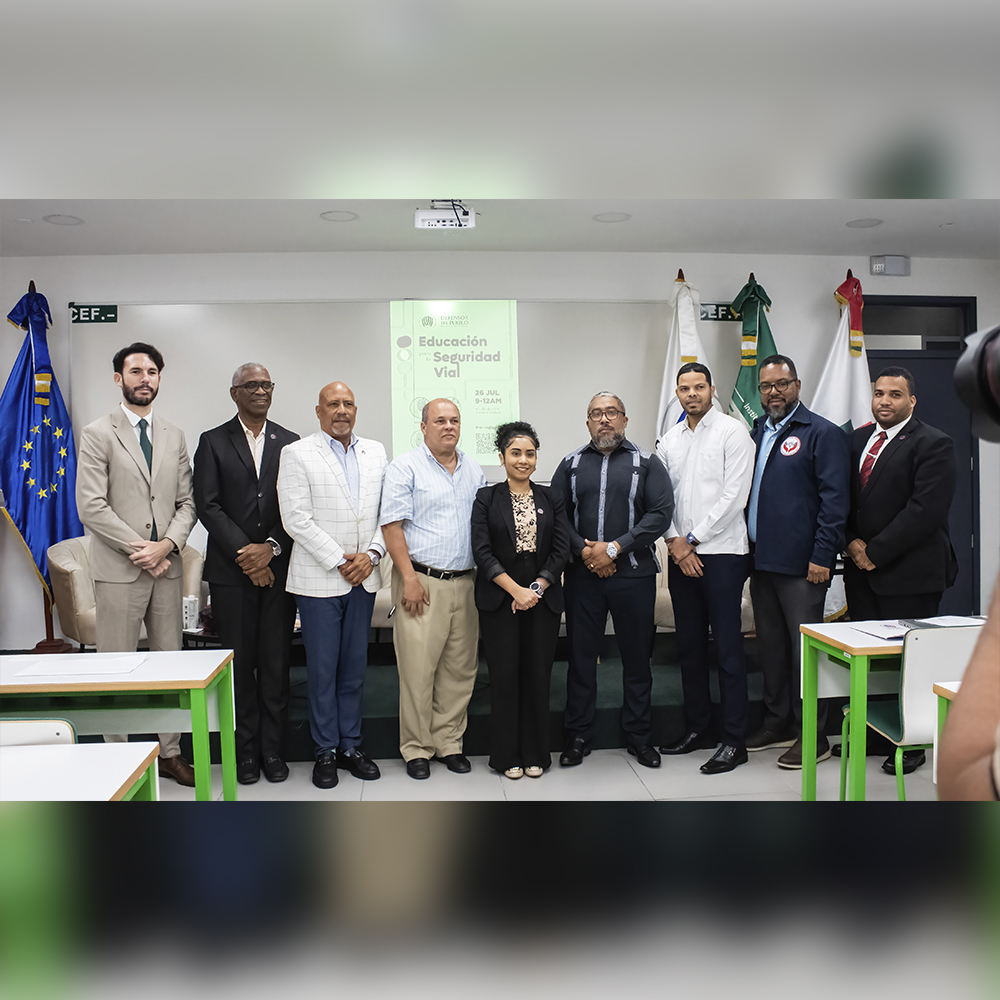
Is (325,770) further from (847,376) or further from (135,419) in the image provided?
(847,376)

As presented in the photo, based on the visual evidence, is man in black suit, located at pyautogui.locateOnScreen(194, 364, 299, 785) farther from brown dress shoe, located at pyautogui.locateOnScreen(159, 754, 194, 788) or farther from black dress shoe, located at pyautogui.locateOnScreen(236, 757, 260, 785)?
brown dress shoe, located at pyautogui.locateOnScreen(159, 754, 194, 788)

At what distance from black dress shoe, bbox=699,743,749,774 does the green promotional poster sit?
7.15 feet

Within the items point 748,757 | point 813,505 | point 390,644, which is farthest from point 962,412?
point 390,644

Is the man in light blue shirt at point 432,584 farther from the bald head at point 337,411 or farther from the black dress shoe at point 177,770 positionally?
the black dress shoe at point 177,770

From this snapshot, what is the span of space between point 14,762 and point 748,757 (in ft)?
9.28

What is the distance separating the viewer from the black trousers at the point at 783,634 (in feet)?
9.22

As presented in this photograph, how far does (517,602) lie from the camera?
2734mm

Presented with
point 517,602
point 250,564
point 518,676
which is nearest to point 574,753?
point 518,676

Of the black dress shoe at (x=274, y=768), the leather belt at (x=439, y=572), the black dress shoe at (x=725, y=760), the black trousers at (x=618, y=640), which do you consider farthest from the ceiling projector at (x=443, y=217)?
the black dress shoe at (x=725, y=760)

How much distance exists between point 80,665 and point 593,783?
170cm

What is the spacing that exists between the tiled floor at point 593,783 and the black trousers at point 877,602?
544 mm

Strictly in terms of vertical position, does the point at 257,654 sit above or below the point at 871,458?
below
